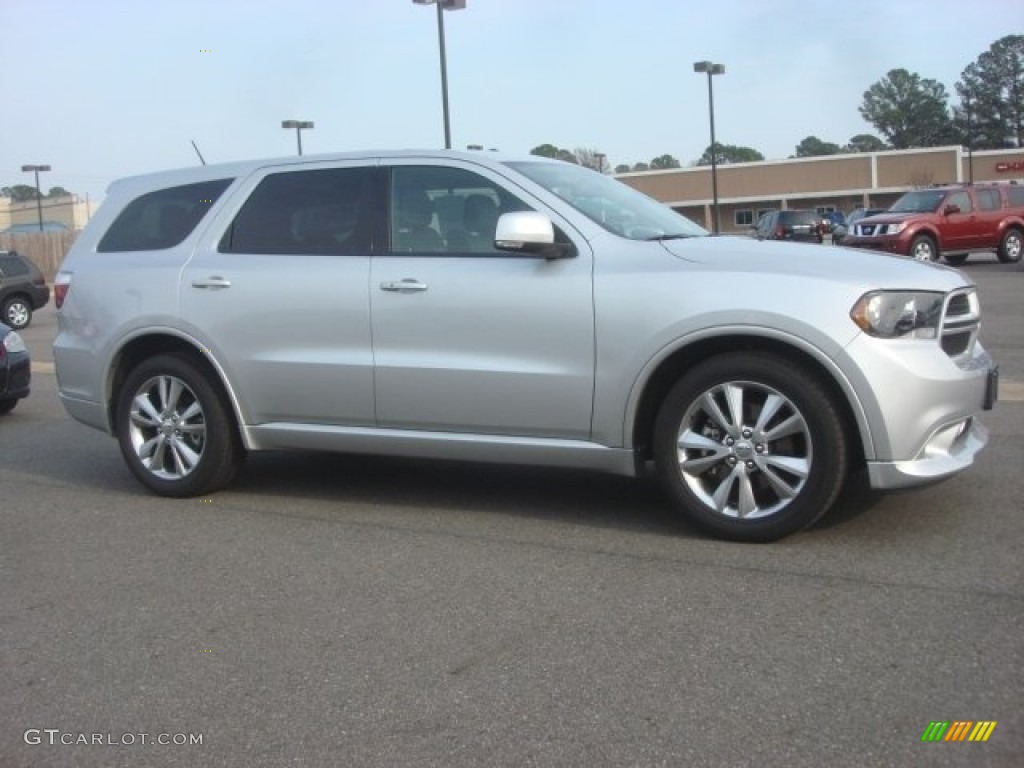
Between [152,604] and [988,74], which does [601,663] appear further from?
[988,74]

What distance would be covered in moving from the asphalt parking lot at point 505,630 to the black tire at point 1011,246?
20228 millimetres

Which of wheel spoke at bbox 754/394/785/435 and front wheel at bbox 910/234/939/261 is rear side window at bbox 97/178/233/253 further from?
front wheel at bbox 910/234/939/261

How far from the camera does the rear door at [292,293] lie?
5.48 metres

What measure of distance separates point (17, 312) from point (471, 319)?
18652 millimetres

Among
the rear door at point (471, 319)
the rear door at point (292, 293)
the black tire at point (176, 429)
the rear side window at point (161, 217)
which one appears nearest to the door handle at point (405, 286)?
the rear door at point (471, 319)

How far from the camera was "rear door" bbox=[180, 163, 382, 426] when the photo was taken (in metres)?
5.48

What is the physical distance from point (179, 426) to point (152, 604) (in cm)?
178

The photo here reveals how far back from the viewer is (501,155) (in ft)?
18.2

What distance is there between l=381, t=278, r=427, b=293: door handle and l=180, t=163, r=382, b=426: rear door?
0.14 metres

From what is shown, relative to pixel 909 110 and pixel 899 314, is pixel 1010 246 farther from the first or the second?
pixel 909 110

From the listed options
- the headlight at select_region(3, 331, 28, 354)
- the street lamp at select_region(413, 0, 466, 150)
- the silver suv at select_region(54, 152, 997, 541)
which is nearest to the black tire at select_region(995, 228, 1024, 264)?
the street lamp at select_region(413, 0, 466, 150)

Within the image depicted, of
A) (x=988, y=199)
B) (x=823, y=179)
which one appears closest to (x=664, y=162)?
(x=823, y=179)

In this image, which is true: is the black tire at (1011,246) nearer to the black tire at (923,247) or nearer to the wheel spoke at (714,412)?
the black tire at (923,247)

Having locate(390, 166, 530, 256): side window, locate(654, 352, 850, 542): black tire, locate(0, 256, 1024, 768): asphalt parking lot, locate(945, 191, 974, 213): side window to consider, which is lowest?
locate(0, 256, 1024, 768): asphalt parking lot
